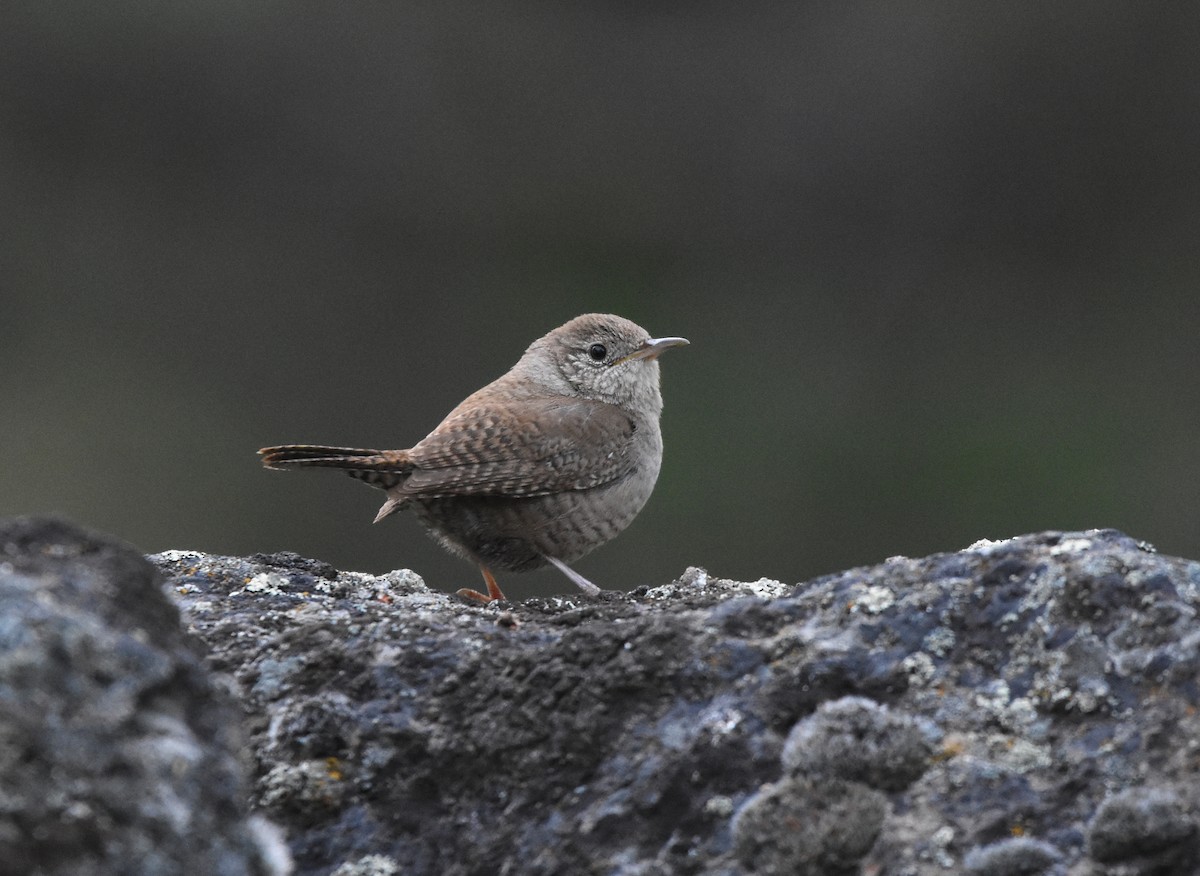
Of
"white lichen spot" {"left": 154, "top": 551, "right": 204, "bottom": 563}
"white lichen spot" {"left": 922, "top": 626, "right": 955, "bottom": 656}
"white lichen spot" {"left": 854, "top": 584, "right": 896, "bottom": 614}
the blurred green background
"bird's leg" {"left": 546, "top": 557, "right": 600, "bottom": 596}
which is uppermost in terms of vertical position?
the blurred green background

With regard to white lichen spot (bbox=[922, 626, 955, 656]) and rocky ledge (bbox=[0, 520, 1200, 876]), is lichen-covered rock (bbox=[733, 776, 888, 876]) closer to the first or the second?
rocky ledge (bbox=[0, 520, 1200, 876])

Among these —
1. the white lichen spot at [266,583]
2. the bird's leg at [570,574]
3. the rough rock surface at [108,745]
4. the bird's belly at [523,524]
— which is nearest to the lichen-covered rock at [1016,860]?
the rough rock surface at [108,745]

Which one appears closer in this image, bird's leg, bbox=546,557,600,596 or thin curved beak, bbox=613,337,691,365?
bird's leg, bbox=546,557,600,596

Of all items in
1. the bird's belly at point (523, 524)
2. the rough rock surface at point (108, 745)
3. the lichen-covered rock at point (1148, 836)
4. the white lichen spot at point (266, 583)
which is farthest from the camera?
the bird's belly at point (523, 524)

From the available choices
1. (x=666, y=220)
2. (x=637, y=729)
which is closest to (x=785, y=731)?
(x=637, y=729)

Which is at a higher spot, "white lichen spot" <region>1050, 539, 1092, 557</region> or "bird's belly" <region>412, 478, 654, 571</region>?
"bird's belly" <region>412, 478, 654, 571</region>

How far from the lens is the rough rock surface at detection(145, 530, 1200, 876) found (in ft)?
7.07

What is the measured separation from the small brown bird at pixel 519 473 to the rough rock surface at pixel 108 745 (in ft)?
10.1

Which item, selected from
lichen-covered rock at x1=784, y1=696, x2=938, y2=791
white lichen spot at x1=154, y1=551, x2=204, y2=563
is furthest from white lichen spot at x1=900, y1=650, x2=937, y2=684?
white lichen spot at x1=154, y1=551, x2=204, y2=563

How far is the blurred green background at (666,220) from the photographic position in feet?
36.4

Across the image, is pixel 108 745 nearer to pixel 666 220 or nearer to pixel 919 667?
pixel 919 667

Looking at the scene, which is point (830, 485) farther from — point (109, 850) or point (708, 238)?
point (109, 850)

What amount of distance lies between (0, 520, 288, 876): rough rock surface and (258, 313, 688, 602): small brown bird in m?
3.08

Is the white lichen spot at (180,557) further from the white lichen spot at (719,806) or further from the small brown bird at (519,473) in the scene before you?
the white lichen spot at (719,806)
